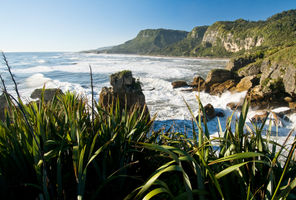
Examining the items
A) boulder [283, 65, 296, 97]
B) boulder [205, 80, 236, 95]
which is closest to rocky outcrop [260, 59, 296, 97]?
boulder [283, 65, 296, 97]

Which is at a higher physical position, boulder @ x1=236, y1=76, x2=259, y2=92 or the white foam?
boulder @ x1=236, y1=76, x2=259, y2=92

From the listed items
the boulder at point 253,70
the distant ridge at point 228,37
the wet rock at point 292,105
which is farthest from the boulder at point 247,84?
the distant ridge at point 228,37

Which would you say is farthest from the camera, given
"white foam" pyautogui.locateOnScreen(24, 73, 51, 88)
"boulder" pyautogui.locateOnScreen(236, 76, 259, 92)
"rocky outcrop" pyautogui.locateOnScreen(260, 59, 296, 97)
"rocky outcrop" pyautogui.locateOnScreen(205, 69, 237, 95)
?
"white foam" pyautogui.locateOnScreen(24, 73, 51, 88)

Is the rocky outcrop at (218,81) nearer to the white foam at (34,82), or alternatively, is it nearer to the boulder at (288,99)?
the boulder at (288,99)

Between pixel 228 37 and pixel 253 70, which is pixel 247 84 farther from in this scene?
pixel 228 37

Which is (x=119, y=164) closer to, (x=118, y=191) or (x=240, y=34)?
(x=118, y=191)

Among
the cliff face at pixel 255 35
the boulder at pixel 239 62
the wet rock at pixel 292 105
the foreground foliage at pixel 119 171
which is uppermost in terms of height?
the cliff face at pixel 255 35

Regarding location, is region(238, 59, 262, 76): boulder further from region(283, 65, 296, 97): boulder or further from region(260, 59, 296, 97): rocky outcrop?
region(283, 65, 296, 97): boulder

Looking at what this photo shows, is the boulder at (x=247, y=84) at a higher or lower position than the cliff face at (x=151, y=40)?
lower

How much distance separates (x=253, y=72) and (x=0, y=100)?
21.5 m

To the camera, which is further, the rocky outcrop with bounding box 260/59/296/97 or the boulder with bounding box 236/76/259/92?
the boulder with bounding box 236/76/259/92

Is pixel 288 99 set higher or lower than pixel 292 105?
higher

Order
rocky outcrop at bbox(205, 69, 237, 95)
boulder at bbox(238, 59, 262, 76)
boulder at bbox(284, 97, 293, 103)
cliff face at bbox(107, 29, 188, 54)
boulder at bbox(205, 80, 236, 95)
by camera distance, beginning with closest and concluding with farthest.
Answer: boulder at bbox(284, 97, 293, 103) → boulder at bbox(205, 80, 236, 95) → rocky outcrop at bbox(205, 69, 237, 95) → boulder at bbox(238, 59, 262, 76) → cliff face at bbox(107, 29, 188, 54)

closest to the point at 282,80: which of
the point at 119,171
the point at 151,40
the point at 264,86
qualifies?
the point at 264,86
